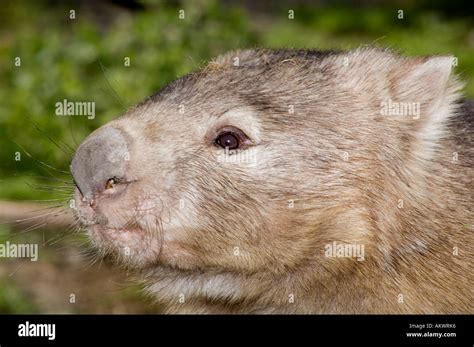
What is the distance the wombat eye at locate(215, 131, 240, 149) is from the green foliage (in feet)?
14.0

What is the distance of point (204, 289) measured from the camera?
715 centimetres

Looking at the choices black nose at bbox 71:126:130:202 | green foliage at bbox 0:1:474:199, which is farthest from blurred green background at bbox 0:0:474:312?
black nose at bbox 71:126:130:202

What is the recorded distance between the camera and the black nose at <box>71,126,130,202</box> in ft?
21.4

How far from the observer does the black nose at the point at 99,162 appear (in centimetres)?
653

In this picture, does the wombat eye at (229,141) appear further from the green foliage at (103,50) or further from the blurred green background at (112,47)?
the green foliage at (103,50)

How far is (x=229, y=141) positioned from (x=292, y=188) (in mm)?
544

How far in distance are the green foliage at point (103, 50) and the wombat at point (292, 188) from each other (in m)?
4.08

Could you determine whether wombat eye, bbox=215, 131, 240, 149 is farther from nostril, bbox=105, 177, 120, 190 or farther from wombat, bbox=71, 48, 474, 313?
nostril, bbox=105, 177, 120, 190

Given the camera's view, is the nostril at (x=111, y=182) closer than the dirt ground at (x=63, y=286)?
Yes

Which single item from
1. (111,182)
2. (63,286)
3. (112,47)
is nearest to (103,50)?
(112,47)

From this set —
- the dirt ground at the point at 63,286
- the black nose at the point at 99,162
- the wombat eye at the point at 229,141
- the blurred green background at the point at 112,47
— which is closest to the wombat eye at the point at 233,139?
the wombat eye at the point at 229,141

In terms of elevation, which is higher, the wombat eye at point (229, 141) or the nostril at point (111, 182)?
the wombat eye at point (229, 141)

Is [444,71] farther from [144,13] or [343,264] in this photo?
[144,13]
